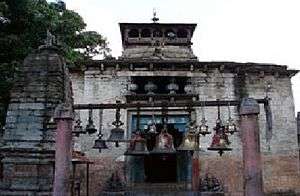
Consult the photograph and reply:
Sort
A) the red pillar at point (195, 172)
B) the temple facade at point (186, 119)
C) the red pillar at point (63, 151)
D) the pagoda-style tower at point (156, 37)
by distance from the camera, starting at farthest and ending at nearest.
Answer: the pagoda-style tower at point (156, 37) → the temple facade at point (186, 119) → the red pillar at point (195, 172) → the red pillar at point (63, 151)

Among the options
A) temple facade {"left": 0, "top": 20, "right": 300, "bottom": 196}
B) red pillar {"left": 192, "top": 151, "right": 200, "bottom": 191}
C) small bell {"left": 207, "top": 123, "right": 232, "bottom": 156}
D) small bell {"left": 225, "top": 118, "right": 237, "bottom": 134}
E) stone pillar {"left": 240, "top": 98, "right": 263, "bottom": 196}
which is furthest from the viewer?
temple facade {"left": 0, "top": 20, "right": 300, "bottom": 196}

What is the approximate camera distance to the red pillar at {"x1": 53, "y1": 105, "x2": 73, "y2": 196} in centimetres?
777

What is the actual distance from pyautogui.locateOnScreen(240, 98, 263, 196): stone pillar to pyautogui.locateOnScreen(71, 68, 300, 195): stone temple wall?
10608mm

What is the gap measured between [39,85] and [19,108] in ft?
2.20

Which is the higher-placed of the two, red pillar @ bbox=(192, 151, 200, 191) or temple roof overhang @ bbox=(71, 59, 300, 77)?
temple roof overhang @ bbox=(71, 59, 300, 77)

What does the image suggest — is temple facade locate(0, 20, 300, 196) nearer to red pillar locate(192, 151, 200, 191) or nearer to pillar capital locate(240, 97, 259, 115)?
red pillar locate(192, 151, 200, 191)

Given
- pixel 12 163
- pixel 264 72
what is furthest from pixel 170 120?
pixel 12 163

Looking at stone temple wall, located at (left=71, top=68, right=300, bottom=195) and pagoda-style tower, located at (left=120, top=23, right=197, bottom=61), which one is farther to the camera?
pagoda-style tower, located at (left=120, top=23, right=197, bottom=61)

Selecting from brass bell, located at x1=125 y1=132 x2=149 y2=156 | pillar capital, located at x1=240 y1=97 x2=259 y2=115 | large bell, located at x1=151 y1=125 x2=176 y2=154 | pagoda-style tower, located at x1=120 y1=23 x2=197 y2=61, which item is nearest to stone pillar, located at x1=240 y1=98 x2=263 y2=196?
pillar capital, located at x1=240 y1=97 x2=259 y2=115

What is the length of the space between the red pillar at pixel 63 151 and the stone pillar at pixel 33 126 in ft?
4.02

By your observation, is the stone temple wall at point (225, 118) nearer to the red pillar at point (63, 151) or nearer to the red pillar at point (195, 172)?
the red pillar at point (195, 172)

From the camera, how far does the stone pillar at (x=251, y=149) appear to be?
749 cm

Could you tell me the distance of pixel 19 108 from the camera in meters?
9.88

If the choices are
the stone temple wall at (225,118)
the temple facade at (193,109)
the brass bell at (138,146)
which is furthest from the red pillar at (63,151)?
the stone temple wall at (225,118)
